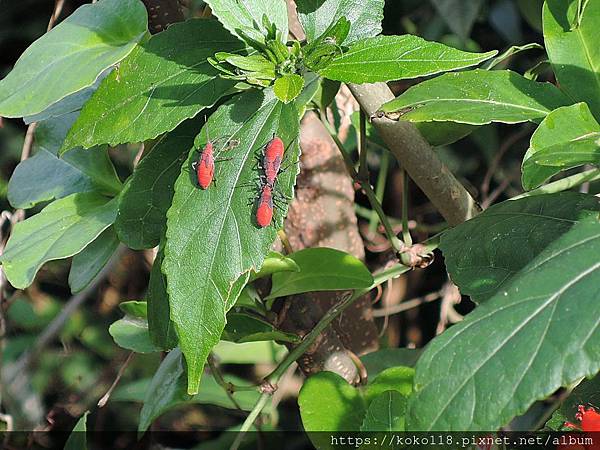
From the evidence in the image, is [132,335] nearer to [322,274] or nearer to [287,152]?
[322,274]

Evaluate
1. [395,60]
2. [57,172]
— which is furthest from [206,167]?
[57,172]

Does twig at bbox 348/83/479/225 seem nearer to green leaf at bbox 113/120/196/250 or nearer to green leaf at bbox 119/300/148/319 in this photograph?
green leaf at bbox 113/120/196/250

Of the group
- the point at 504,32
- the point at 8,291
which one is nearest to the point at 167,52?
the point at 504,32

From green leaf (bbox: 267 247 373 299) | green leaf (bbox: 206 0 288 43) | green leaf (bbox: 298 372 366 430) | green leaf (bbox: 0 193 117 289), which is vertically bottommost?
green leaf (bbox: 298 372 366 430)

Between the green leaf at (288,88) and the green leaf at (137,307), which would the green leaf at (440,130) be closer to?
the green leaf at (288,88)

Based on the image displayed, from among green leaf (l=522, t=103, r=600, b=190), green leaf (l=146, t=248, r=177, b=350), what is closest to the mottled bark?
green leaf (l=146, t=248, r=177, b=350)

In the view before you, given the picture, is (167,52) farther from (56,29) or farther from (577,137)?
(577,137)
